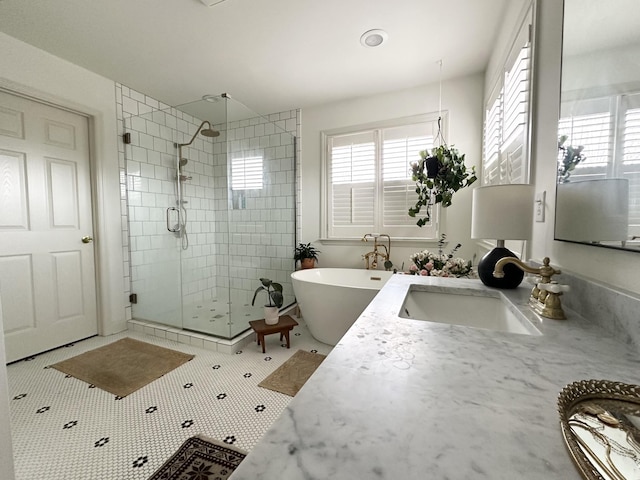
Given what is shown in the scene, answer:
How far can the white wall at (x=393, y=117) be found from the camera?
2664 millimetres

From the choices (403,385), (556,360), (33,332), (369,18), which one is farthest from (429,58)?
(33,332)

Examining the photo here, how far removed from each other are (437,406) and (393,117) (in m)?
3.06

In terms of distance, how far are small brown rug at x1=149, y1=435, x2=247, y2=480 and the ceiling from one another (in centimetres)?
262

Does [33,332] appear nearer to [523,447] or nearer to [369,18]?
[523,447]

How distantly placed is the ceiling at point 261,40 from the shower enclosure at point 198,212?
1.34 feet

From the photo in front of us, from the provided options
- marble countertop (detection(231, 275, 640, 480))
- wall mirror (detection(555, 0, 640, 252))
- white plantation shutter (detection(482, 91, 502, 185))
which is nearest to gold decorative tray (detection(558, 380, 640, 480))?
marble countertop (detection(231, 275, 640, 480))

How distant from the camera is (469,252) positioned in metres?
2.75

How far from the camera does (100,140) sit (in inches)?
102

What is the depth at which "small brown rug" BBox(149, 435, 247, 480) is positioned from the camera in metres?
1.16

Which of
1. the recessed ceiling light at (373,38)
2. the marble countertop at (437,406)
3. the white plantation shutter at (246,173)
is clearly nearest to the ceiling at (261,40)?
the recessed ceiling light at (373,38)

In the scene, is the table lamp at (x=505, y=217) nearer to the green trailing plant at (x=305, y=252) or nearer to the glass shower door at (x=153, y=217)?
the green trailing plant at (x=305, y=252)

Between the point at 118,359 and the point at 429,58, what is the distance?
3.72 metres

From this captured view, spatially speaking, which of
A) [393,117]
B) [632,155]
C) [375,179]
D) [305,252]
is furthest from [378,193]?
[632,155]

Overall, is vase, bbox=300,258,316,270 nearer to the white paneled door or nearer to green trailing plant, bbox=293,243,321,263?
green trailing plant, bbox=293,243,321,263
